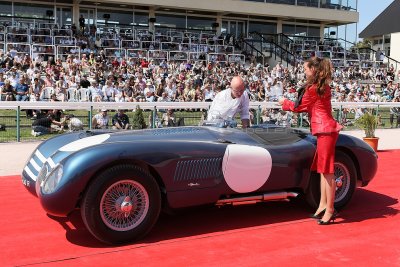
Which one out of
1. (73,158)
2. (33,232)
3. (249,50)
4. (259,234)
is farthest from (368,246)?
(249,50)

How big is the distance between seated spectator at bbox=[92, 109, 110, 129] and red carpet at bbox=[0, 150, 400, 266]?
6111mm

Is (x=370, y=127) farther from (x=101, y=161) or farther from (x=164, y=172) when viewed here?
(x=101, y=161)

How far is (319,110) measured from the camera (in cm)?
546

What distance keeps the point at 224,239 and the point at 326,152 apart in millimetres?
1483

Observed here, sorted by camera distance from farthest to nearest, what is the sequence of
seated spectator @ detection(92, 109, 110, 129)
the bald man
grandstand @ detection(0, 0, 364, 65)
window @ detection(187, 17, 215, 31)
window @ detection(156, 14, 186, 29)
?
window @ detection(187, 17, 215, 31) → window @ detection(156, 14, 186, 29) → grandstand @ detection(0, 0, 364, 65) → seated spectator @ detection(92, 109, 110, 129) → the bald man

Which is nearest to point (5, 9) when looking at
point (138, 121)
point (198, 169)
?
point (138, 121)

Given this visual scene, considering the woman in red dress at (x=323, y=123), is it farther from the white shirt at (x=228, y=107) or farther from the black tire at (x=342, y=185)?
the white shirt at (x=228, y=107)

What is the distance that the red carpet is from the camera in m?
4.35

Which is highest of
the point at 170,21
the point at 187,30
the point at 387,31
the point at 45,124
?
the point at 387,31

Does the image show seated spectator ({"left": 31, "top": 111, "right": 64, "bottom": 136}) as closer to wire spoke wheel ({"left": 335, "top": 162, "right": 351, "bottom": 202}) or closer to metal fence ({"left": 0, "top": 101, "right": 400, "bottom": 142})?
metal fence ({"left": 0, "top": 101, "right": 400, "bottom": 142})

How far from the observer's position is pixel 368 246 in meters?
4.79

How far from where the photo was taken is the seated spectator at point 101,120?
12.4 meters

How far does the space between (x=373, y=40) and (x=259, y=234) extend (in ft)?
188

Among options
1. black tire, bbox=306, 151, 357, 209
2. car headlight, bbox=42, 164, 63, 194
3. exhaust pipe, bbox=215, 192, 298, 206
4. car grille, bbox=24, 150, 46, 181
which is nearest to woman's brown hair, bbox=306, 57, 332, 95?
black tire, bbox=306, 151, 357, 209
